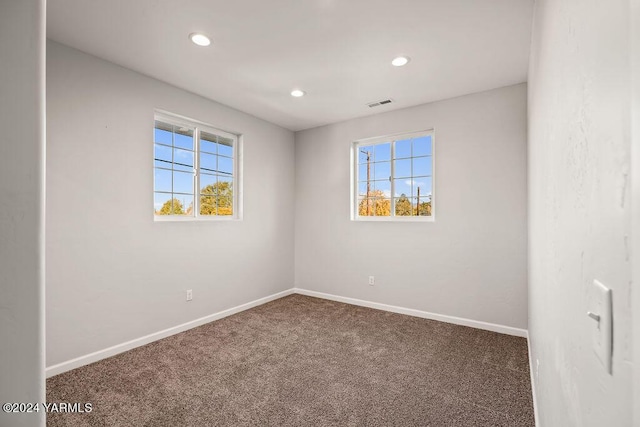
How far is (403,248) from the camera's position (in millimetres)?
3857

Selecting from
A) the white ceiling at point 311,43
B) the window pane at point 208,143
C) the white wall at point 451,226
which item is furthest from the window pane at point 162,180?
the white wall at point 451,226

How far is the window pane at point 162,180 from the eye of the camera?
316 centimetres

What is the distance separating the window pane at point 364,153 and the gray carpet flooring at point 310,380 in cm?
223

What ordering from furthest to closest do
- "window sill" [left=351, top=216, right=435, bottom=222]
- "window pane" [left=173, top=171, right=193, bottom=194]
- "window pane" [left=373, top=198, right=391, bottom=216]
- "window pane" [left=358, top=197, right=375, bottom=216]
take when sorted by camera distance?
1. "window pane" [left=358, top=197, right=375, bottom=216]
2. "window pane" [left=373, top=198, right=391, bottom=216]
3. "window sill" [left=351, top=216, right=435, bottom=222]
4. "window pane" [left=173, top=171, right=193, bottom=194]

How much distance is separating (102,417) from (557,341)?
2407mm

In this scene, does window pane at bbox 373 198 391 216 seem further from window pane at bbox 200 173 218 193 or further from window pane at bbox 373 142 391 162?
window pane at bbox 200 173 218 193

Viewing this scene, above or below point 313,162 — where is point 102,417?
below

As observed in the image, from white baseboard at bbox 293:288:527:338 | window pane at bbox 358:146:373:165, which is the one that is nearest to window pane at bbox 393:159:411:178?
window pane at bbox 358:146:373:165

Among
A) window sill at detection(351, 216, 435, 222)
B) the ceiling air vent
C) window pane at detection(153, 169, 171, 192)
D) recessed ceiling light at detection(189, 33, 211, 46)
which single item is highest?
recessed ceiling light at detection(189, 33, 211, 46)

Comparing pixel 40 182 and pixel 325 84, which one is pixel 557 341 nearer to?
pixel 40 182

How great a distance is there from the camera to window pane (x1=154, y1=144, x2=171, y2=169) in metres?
3.16

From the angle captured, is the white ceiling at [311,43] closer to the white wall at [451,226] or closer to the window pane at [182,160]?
the white wall at [451,226]

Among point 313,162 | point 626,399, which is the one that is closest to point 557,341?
point 626,399

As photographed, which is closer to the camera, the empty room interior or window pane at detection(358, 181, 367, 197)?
the empty room interior
